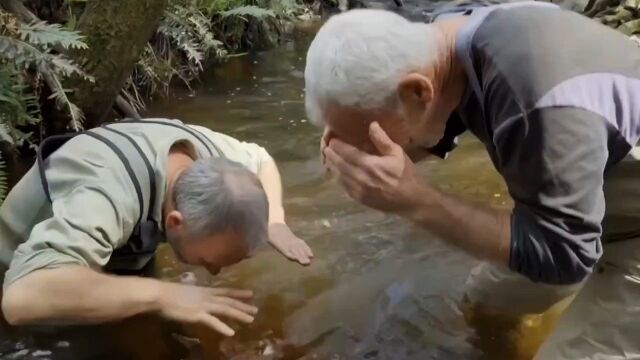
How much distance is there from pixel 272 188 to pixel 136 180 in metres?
0.60

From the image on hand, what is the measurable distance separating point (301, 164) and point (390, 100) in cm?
247

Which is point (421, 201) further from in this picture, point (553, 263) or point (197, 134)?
point (197, 134)

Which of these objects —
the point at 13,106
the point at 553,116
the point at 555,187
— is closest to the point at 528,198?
the point at 555,187

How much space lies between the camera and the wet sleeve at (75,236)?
2.23m

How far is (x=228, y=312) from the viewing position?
232 centimetres

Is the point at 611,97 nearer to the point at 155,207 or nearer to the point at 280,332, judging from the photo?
the point at 155,207

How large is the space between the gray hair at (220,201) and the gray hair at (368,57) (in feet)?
1.61

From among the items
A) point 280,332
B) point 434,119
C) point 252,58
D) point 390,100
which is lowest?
point 252,58

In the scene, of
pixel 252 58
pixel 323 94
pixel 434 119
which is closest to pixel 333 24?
pixel 323 94

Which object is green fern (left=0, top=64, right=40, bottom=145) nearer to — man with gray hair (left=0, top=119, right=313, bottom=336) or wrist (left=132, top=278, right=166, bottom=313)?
man with gray hair (left=0, top=119, right=313, bottom=336)

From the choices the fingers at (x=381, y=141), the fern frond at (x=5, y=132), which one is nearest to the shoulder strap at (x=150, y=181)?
the fingers at (x=381, y=141)

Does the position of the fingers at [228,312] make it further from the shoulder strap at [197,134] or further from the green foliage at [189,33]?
the green foliage at [189,33]

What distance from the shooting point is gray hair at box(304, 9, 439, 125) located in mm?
1872

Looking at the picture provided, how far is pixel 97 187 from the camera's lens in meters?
2.33
